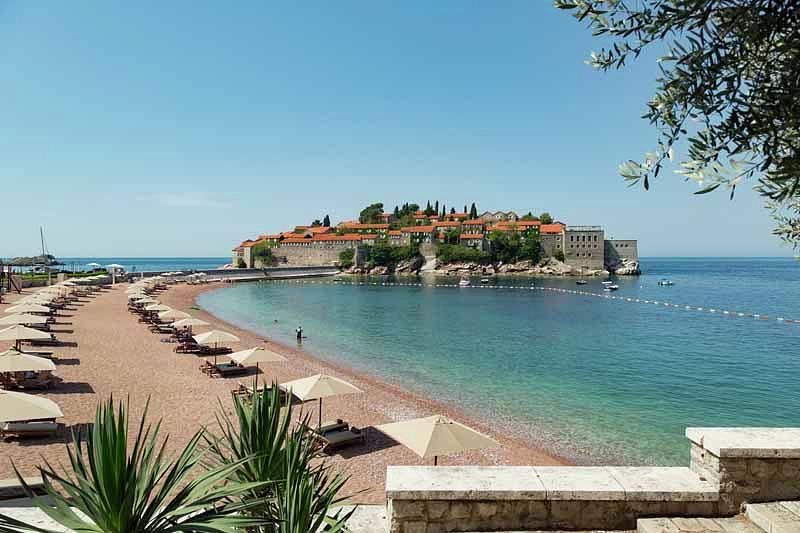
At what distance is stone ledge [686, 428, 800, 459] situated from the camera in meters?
4.21

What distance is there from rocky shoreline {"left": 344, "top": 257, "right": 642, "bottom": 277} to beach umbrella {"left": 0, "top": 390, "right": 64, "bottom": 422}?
102505 millimetres

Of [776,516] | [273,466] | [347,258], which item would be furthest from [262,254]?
[776,516]

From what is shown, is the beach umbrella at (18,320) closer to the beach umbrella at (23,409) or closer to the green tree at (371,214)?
the beach umbrella at (23,409)

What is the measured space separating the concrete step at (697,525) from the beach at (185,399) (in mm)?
2542

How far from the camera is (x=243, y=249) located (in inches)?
4845

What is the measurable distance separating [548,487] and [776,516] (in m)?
1.88

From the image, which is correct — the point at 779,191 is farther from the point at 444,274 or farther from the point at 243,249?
the point at 243,249

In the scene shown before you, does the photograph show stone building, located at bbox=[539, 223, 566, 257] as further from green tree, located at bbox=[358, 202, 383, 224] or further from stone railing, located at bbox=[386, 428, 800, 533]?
stone railing, located at bbox=[386, 428, 800, 533]

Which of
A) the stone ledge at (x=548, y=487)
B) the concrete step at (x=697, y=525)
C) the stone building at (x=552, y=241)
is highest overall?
the stone building at (x=552, y=241)

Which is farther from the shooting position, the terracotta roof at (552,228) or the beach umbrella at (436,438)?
the terracotta roof at (552,228)

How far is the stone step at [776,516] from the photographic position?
3865 millimetres

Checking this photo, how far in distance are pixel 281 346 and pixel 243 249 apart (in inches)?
4049

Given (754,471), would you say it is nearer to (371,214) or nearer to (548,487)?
(548,487)

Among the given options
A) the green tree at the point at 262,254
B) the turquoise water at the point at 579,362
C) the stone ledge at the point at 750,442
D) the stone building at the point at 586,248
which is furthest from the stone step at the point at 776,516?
the green tree at the point at 262,254
